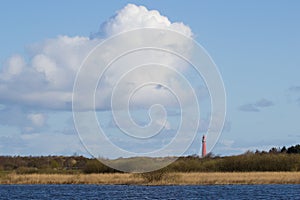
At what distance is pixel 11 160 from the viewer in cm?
12688

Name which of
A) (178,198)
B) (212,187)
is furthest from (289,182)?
(178,198)

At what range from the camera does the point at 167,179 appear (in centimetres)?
7200

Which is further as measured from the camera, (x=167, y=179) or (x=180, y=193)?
(x=167, y=179)

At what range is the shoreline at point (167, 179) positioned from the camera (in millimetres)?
72250

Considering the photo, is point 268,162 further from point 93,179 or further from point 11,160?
point 11,160

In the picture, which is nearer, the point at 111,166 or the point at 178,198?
the point at 178,198

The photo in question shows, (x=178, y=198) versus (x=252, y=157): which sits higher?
(x=252, y=157)

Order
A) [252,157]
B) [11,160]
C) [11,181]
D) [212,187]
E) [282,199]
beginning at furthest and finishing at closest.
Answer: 1. [11,160]
2. [252,157]
3. [11,181]
4. [212,187]
5. [282,199]

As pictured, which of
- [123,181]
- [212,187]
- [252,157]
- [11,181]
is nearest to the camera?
[212,187]

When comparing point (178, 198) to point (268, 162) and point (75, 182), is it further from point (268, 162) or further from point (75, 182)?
point (268, 162)

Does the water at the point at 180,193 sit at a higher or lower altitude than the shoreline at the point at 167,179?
lower

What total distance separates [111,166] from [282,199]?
38.1m

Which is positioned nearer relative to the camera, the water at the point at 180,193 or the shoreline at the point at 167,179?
the water at the point at 180,193

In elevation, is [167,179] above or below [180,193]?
above
